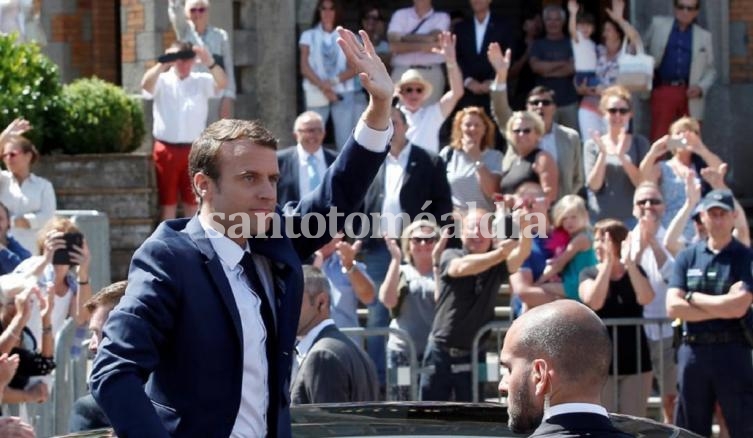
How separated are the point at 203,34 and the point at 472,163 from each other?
324cm

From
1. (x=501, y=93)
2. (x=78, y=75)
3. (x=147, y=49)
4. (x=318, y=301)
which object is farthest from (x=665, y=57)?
(x=318, y=301)

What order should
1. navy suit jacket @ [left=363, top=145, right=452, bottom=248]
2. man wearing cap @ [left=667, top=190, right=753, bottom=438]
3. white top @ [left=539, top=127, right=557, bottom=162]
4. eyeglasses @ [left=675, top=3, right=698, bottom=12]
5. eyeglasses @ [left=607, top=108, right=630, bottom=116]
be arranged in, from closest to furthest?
man wearing cap @ [left=667, top=190, right=753, bottom=438] < navy suit jacket @ [left=363, top=145, right=452, bottom=248] < eyeglasses @ [left=607, top=108, right=630, bottom=116] < white top @ [left=539, top=127, right=557, bottom=162] < eyeglasses @ [left=675, top=3, right=698, bottom=12]

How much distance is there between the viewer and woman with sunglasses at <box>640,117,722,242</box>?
438 inches

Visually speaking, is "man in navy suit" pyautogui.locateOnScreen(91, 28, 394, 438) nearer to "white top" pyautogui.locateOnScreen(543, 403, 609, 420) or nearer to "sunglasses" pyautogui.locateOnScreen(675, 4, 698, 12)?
"white top" pyautogui.locateOnScreen(543, 403, 609, 420)

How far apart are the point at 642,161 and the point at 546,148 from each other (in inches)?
27.4

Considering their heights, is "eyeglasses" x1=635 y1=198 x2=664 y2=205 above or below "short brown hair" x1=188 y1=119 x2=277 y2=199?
below

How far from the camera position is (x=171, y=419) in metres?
4.02

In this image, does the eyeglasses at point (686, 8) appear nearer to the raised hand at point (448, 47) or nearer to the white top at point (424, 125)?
the raised hand at point (448, 47)

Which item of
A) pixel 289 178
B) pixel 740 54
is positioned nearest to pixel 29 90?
pixel 289 178

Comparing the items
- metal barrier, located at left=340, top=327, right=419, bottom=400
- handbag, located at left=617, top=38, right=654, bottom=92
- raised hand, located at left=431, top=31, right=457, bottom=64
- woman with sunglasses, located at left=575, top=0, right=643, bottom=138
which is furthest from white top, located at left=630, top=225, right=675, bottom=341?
handbag, located at left=617, top=38, right=654, bottom=92

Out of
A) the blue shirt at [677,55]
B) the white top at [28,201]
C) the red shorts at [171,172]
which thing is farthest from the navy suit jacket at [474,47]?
the white top at [28,201]

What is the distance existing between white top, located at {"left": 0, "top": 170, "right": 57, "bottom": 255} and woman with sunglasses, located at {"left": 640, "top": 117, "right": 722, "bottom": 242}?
416 cm

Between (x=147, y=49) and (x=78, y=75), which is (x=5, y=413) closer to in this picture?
(x=147, y=49)

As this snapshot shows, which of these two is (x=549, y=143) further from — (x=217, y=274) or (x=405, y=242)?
(x=217, y=274)
